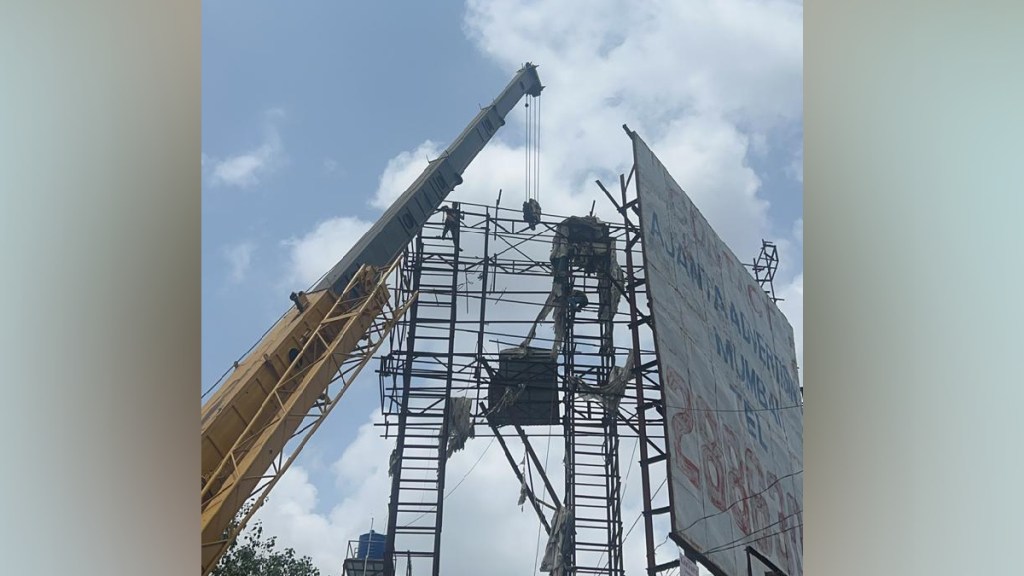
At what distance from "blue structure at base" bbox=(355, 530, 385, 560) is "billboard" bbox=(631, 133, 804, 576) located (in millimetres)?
4246

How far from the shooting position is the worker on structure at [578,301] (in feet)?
48.4

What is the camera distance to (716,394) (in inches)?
503

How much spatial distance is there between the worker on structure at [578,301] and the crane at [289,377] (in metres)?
2.88

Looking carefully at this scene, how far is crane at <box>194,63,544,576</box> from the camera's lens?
8.44 meters

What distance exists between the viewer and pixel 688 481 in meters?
10.9
